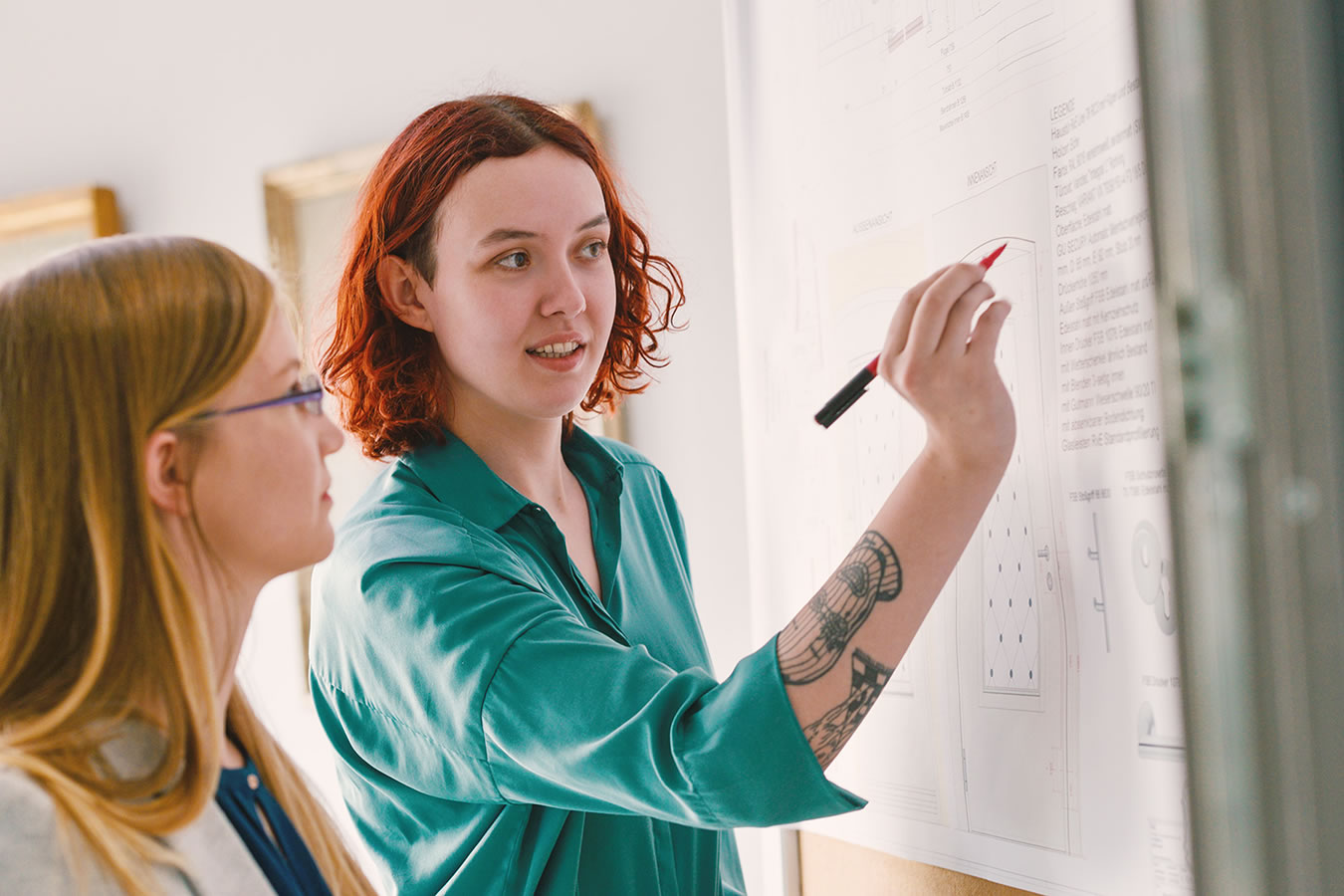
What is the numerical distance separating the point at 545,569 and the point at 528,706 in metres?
0.19

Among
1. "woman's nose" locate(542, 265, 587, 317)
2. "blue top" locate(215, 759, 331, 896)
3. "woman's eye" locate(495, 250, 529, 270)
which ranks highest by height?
"woman's eye" locate(495, 250, 529, 270)

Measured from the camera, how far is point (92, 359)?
600 mm

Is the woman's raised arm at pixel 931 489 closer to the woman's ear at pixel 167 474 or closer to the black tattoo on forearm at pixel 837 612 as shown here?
the black tattoo on forearm at pixel 837 612

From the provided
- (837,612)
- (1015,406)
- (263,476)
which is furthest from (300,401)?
(1015,406)

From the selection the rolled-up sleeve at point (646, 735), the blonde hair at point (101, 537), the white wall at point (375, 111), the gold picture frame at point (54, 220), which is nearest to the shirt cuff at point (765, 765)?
the rolled-up sleeve at point (646, 735)

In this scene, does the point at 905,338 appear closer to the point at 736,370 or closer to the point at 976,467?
the point at 976,467

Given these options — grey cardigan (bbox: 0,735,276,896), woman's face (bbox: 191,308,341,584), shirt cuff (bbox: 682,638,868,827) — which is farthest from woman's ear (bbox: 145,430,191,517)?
shirt cuff (bbox: 682,638,868,827)

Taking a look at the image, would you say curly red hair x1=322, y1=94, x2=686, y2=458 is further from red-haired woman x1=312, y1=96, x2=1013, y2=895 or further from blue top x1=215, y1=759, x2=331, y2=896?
blue top x1=215, y1=759, x2=331, y2=896

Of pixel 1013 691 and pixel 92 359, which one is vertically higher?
pixel 92 359

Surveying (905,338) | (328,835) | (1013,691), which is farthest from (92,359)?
(1013,691)

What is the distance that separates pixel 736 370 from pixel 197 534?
0.89 metres

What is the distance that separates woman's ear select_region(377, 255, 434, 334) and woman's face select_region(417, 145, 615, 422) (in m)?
0.02

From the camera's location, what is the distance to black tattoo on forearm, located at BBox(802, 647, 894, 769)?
68 cm

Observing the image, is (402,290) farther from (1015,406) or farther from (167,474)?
(1015,406)
